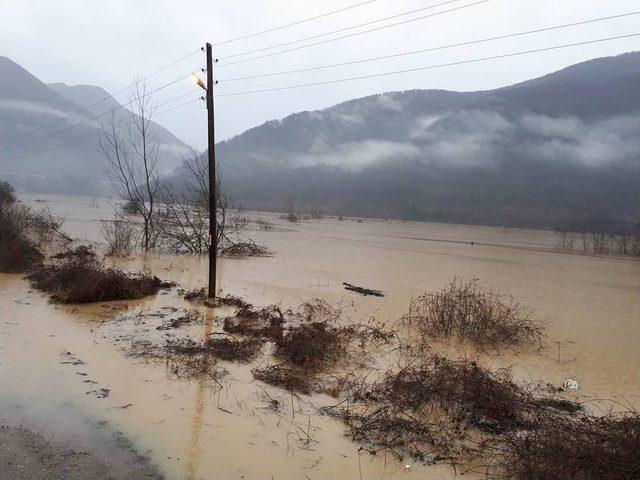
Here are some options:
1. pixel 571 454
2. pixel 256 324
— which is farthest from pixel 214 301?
pixel 571 454

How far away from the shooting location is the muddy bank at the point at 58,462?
398 centimetres

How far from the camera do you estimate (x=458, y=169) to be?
165000mm

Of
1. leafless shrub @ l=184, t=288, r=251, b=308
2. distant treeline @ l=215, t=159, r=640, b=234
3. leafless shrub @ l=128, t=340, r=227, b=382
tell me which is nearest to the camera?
leafless shrub @ l=128, t=340, r=227, b=382

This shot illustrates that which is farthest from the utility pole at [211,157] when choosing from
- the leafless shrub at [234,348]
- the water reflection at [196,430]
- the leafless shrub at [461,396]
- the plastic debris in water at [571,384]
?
the plastic debris in water at [571,384]

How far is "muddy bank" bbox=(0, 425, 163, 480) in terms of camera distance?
398 cm

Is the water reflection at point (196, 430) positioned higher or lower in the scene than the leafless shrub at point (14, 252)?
lower

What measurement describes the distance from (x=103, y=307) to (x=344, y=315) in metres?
5.72

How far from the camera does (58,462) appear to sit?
13.7ft

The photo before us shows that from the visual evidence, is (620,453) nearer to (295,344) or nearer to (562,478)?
(562,478)

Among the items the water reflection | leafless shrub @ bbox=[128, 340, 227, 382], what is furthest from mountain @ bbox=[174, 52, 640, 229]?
the water reflection

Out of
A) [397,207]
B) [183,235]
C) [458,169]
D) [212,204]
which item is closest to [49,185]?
[397,207]

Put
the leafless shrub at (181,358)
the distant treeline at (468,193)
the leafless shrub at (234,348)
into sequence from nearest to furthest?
the leafless shrub at (181,358), the leafless shrub at (234,348), the distant treeline at (468,193)

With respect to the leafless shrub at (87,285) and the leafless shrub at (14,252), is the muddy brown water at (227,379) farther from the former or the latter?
the leafless shrub at (14,252)

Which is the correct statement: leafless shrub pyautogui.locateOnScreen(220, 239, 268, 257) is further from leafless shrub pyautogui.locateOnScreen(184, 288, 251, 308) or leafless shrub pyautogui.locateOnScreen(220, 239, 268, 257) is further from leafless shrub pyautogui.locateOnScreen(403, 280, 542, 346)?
leafless shrub pyautogui.locateOnScreen(403, 280, 542, 346)
